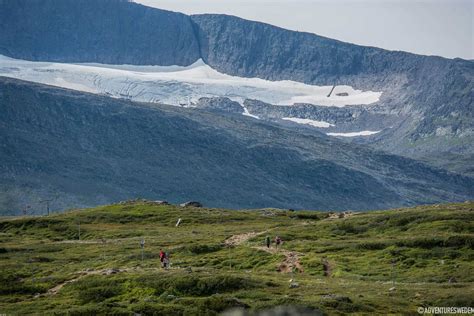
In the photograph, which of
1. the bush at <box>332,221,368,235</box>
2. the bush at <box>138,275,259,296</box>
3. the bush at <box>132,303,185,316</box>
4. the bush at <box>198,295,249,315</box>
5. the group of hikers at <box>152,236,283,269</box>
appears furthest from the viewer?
the bush at <box>332,221,368,235</box>

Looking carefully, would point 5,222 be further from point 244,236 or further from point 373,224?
point 373,224

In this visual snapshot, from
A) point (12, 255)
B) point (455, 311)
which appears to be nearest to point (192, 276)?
point (455, 311)

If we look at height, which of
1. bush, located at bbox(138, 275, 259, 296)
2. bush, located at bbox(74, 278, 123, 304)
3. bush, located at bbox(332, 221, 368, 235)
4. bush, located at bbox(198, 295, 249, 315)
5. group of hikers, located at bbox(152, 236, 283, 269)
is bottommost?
bush, located at bbox(332, 221, 368, 235)

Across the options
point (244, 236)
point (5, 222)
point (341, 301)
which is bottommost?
point (5, 222)

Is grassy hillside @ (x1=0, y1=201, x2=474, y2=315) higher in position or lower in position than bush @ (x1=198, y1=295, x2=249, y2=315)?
lower

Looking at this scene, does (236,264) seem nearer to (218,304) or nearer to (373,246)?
(373,246)

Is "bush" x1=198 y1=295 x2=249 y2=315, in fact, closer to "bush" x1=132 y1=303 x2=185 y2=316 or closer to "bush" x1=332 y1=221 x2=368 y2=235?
"bush" x1=132 y1=303 x2=185 y2=316

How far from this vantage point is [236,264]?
93.8 m

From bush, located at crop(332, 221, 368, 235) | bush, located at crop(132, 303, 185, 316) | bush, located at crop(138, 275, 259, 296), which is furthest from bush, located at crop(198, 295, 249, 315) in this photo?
bush, located at crop(332, 221, 368, 235)

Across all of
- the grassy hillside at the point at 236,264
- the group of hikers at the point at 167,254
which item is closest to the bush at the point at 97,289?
the grassy hillside at the point at 236,264

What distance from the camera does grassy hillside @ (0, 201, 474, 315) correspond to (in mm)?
66188

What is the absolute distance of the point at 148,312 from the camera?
61938 mm

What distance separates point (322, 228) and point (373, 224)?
21.1 ft

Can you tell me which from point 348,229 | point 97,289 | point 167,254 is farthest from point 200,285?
point 348,229
